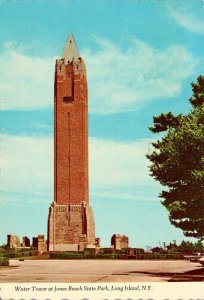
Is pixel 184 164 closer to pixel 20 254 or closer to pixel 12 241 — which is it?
pixel 20 254

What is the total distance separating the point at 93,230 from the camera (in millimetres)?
45000

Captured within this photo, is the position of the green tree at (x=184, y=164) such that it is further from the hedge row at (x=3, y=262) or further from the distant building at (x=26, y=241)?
the distant building at (x=26, y=241)

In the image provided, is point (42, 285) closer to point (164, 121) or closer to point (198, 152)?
point (198, 152)

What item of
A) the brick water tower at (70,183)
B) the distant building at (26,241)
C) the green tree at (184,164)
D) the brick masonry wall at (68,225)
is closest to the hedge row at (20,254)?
the brick masonry wall at (68,225)

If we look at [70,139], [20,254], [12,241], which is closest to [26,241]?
[12,241]

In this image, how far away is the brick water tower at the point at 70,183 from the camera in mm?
43344

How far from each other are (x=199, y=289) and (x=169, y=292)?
628 millimetres

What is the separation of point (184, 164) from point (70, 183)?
30.7m

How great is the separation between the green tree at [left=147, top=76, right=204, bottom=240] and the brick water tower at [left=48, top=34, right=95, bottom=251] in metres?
28.1

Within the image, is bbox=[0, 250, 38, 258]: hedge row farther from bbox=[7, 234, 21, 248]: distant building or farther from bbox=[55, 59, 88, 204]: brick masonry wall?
bbox=[55, 59, 88, 204]: brick masonry wall

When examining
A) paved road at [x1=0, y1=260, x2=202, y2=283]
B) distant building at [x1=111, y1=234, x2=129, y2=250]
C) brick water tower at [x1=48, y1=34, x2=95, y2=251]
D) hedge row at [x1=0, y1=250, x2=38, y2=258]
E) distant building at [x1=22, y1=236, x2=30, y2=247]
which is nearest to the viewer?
paved road at [x1=0, y1=260, x2=202, y2=283]

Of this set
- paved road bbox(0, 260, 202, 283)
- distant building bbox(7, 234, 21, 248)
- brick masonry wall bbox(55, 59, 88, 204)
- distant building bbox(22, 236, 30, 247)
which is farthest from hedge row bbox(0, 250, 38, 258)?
paved road bbox(0, 260, 202, 283)

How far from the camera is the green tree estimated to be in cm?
1358

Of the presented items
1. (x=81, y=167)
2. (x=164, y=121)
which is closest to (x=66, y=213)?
(x=81, y=167)
